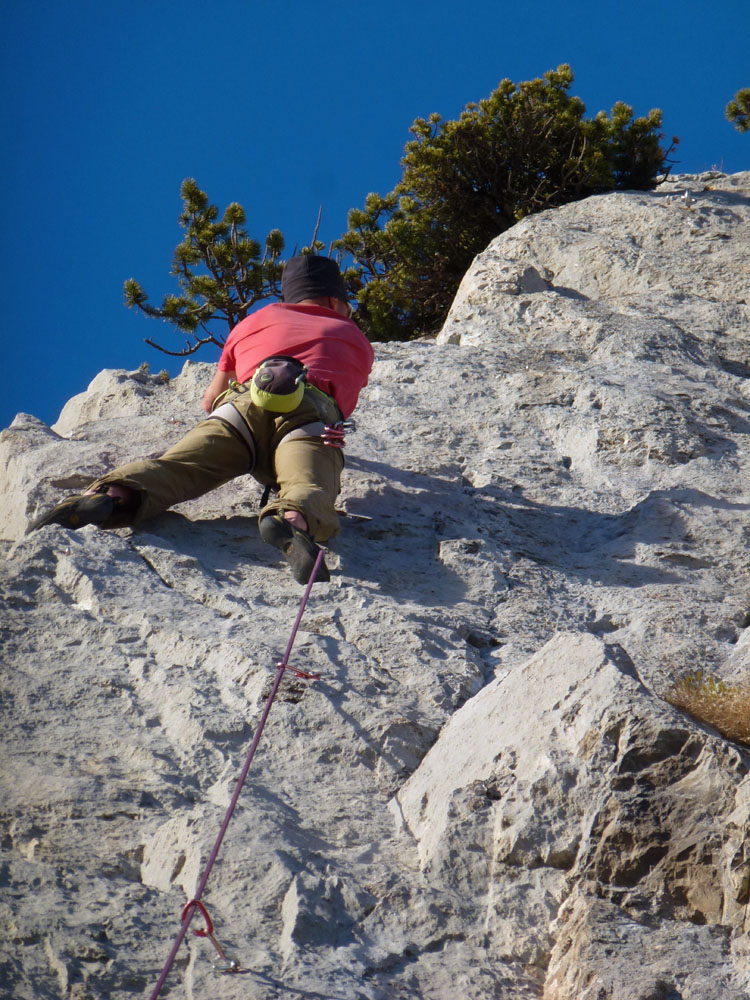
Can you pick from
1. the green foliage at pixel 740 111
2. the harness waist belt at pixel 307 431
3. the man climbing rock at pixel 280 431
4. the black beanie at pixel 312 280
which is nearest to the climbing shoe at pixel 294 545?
the man climbing rock at pixel 280 431

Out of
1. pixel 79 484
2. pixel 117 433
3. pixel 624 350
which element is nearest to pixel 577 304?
pixel 624 350

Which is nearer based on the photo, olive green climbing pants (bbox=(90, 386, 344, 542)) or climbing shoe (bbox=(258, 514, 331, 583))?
climbing shoe (bbox=(258, 514, 331, 583))

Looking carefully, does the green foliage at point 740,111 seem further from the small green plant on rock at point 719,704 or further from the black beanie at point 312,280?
the small green plant on rock at point 719,704

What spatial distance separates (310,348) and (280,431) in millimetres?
633

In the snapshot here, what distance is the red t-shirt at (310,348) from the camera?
562 cm

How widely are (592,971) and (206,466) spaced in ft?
10.3

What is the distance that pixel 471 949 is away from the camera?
285 centimetres

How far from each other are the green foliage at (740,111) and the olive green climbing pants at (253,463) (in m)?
7.86

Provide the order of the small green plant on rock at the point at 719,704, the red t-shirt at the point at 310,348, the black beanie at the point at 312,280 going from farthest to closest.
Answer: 1. the black beanie at the point at 312,280
2. the red t-shirt at the point at 310,348
3. the small green plant on rock at the point at 719,704

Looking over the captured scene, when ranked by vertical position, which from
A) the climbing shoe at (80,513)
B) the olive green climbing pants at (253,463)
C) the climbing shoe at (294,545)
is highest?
the olive green climbing pants at (253,463)

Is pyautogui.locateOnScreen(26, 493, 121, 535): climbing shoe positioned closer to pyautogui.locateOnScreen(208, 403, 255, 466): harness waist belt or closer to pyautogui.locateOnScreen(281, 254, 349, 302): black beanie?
pyautogui.locateOnScreen(208, 403, 255, 466): harness waist belt

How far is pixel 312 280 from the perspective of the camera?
6.10 metres

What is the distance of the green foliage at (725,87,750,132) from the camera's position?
36.7 ft

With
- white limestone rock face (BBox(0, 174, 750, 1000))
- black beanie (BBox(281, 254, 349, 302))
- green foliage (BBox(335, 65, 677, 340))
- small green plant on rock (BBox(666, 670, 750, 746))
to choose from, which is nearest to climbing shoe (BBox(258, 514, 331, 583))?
white limestone rock face (BBox(0, 174, 750, 1000))
